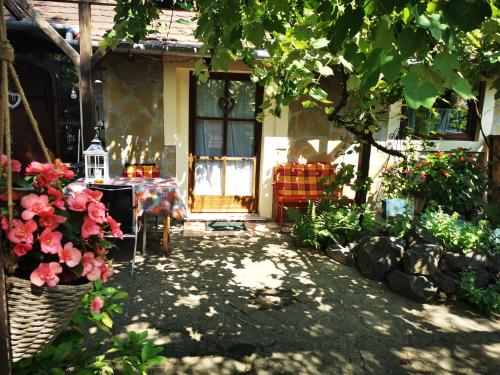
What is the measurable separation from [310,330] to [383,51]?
2.68 meters

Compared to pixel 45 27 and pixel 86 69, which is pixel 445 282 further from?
pixel 45 27

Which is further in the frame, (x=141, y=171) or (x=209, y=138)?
(x=209, y=138)

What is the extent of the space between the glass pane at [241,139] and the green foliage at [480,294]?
3.77m

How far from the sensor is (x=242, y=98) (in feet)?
21.2

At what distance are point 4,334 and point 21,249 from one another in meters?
0.21

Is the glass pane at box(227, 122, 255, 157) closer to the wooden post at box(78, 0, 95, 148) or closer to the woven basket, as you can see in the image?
the wooden post at box(78, 0, 95, 148)

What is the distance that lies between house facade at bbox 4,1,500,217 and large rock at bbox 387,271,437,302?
217 centimetres

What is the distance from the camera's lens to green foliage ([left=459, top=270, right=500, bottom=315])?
367cm

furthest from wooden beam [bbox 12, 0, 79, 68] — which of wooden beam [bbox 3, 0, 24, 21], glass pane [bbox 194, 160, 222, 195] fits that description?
glass pane [bbox 194, 160, 222, 195]

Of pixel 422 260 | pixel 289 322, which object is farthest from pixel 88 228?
pixel 422 260

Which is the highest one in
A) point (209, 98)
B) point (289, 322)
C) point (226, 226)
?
point (209, 98)

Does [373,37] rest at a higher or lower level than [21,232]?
higher

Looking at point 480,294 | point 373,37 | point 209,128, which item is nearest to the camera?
point 373,37

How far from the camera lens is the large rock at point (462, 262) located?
404 cm
